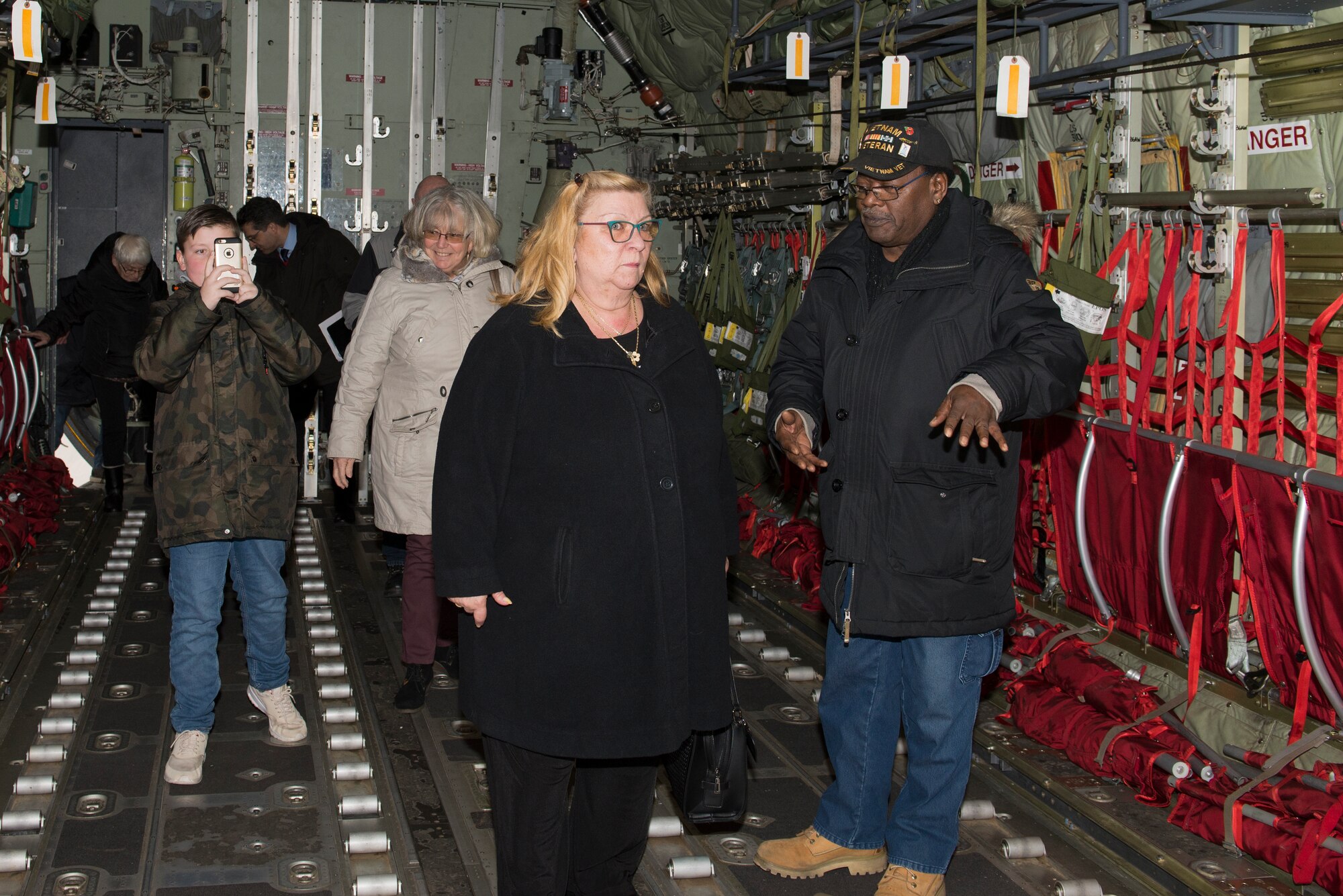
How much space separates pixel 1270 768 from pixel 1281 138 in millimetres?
2113

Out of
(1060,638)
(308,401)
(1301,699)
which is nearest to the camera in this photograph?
(1301,699)

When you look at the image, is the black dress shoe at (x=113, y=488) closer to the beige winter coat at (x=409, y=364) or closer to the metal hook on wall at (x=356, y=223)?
the metal hook on wall at (x=356, y=223)

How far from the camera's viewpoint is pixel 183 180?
10562 millimetres

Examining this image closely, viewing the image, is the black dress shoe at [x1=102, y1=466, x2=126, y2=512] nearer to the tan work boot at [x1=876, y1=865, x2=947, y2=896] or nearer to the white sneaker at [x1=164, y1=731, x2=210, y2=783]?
the white sneaker at [x1=164, y1=731, x2=210, y2=783]

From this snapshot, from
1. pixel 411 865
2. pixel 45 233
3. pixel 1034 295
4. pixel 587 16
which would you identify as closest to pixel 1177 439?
pixel 1034 295

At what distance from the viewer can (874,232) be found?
3619mm

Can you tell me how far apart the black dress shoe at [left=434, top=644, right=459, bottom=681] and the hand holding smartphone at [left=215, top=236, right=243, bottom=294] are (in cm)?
220

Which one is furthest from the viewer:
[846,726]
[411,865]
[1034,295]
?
[411,865]

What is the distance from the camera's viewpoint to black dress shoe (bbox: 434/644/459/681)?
5875mm

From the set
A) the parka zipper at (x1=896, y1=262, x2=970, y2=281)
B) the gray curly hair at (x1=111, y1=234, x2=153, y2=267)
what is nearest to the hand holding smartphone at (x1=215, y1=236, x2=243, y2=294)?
the parka zipper at (x1=896, y1=262, x2=970, y2=281)

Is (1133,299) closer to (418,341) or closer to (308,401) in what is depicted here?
(418,341)

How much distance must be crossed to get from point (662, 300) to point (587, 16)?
27.0 ft

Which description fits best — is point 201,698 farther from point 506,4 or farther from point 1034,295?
point 506,4

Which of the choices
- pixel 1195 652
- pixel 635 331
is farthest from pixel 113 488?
pixel 1195 652
